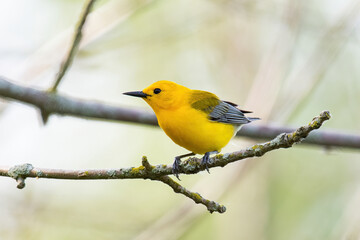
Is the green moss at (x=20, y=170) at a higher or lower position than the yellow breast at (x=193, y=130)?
→ lower

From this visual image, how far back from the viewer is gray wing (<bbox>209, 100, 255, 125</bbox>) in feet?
15.9

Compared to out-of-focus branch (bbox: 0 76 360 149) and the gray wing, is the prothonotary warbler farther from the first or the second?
out-of-focus branch (bbox: 0 76 360 149)

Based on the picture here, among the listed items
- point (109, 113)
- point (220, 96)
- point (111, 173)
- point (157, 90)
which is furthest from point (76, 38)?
point (220, 96)

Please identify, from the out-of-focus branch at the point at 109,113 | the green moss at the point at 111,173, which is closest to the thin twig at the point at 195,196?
the green moss at the point at 111,173

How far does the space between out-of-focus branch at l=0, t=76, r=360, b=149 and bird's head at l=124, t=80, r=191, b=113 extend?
0.63 meters

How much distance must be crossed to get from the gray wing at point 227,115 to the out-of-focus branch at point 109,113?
40cm

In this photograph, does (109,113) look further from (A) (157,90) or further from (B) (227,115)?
(B) (227,115)

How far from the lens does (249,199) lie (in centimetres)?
807

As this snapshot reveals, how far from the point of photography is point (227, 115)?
16.3ft

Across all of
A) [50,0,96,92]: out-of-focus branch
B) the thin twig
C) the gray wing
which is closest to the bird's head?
the gray wing

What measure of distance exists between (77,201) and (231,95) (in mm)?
3544

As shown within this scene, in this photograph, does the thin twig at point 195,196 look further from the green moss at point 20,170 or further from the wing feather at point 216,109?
the wing feather at point 216,109

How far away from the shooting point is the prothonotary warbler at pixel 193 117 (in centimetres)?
434

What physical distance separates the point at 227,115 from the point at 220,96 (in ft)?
12.3
